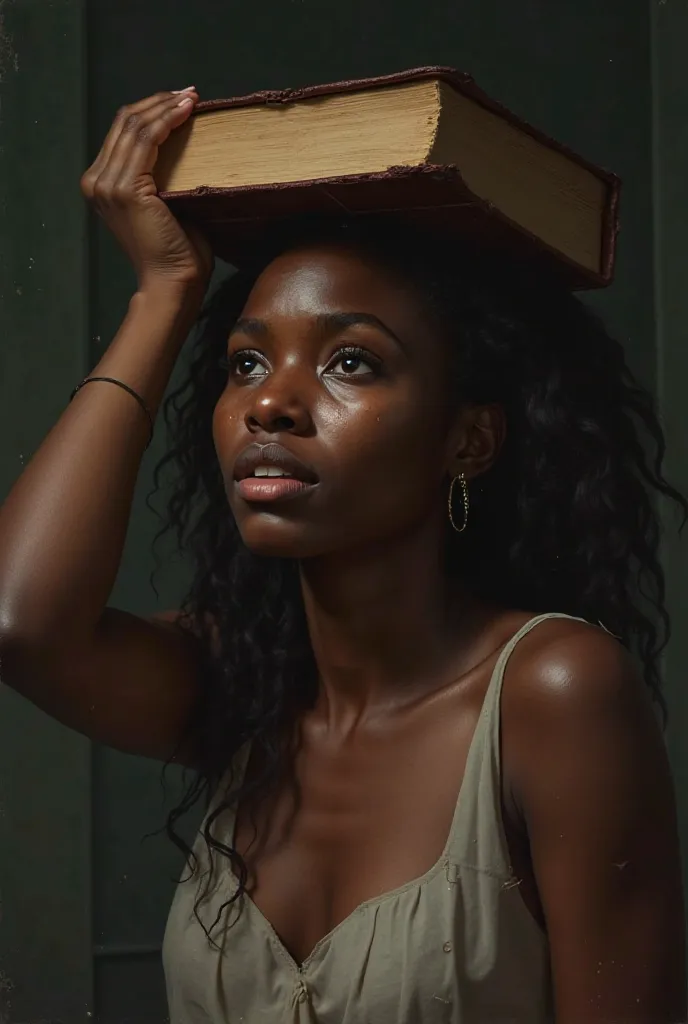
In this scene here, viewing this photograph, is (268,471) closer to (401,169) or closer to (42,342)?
(401,169)

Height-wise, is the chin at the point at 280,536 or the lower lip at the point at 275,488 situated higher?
the lower lip at the point at 275,488

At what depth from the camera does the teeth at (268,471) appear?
116cm

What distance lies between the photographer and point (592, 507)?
1.29 meters

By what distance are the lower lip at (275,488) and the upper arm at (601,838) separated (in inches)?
10.8


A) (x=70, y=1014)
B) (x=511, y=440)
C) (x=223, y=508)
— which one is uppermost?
(x=511, y=440)

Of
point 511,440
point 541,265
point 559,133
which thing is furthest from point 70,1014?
point 559,133

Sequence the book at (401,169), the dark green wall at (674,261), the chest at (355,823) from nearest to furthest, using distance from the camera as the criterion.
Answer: the book at (401,169) → the chest at (355,823) → the dark green wall at (674,261)

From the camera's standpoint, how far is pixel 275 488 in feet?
3.77

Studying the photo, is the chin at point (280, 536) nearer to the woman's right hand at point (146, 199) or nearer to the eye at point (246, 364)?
the eye at point (246, 364)

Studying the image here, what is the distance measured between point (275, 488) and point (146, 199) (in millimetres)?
328

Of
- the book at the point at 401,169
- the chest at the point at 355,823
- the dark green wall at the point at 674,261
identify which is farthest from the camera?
the dark green wall at the point at 674,261

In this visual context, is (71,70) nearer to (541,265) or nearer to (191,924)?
(541,265)

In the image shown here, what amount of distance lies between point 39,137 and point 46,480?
628 mm

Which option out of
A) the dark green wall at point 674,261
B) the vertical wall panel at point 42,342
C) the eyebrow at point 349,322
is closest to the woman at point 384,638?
the eyebrow at point 349,322
